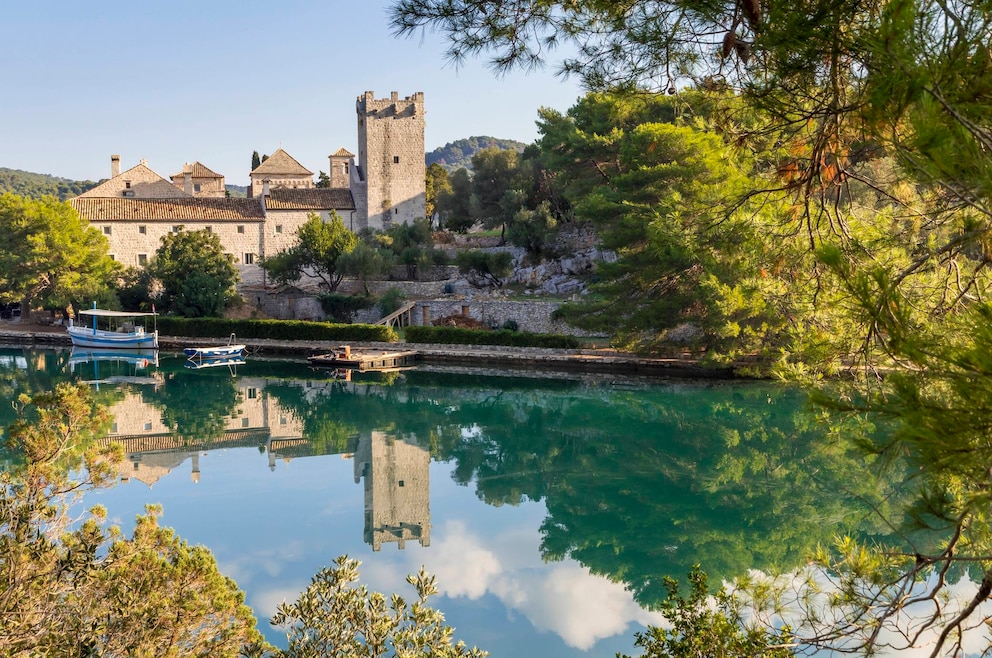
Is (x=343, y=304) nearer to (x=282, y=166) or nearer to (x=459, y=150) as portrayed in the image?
(x=282, y=166)

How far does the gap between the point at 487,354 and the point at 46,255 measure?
1730cm

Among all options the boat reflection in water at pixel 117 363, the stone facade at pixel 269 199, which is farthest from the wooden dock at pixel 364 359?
the stone facade at pixel 269 199

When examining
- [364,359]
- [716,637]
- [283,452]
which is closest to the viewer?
[716,637]

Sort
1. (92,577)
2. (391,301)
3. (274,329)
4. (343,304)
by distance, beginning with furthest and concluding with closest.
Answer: (343,304) < (391,301) < (274,329) < (92,577)

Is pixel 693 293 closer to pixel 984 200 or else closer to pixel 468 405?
pixel 468 405

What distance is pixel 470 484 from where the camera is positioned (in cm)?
1374

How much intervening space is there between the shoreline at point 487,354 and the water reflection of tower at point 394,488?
7.64 metres

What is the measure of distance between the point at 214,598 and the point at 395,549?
20.2 ft

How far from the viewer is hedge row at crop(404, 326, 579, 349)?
966 inches

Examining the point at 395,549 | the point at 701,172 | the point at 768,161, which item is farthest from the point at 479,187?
the point at 768,161

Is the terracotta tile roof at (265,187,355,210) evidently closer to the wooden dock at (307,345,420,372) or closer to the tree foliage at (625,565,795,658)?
the wooden dock at (307,345,420,372)

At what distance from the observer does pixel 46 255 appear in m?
31.0

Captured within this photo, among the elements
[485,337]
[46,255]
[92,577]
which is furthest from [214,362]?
[92,577]

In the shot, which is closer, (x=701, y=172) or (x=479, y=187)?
(x=701, y=172)
